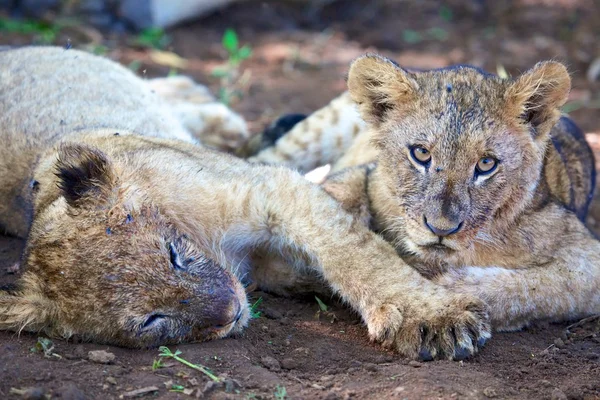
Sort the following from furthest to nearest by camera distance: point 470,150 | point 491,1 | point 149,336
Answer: point 491,1
point 470,150
point 149,336

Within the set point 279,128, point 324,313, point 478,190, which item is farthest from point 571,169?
point 279,128

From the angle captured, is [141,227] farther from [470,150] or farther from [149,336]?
[470,150]

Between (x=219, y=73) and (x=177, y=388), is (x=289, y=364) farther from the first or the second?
(x=219, y=73)

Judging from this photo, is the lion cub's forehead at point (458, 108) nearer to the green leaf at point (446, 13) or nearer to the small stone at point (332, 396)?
the small stone at point (332, 396)

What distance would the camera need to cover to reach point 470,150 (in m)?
3.52

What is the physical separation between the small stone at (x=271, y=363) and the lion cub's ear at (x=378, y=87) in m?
1.34

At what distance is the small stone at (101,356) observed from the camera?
316cm

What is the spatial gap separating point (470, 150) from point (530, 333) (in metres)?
0.91

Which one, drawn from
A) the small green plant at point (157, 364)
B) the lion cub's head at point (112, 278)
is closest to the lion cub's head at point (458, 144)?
the lion cub's head at point (112, 278)

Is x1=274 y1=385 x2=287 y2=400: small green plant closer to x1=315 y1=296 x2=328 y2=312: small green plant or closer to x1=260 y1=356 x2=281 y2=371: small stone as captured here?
x1=260 y1=356 x2=281 y2=371: small stone

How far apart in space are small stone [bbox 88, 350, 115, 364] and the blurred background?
3735 millimetres

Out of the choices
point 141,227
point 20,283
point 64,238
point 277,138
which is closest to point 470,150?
point 141,227

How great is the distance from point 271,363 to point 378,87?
145cm

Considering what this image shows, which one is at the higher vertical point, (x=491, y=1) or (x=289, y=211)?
(x=491, y=1)
